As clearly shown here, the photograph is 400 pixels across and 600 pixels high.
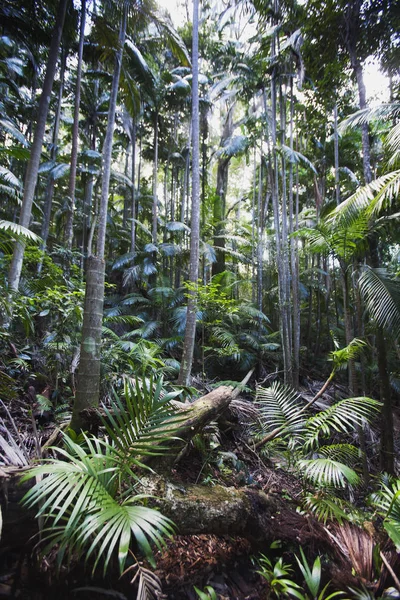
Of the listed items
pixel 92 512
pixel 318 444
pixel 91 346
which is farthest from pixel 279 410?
pixel 92 512

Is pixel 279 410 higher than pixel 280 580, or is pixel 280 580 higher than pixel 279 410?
pixel 279 410

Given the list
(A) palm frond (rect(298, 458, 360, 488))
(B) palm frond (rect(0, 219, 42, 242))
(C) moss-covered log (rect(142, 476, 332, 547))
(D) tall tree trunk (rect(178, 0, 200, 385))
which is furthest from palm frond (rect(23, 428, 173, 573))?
(D) tall tree trunk (rect(178, 0, 200, 385))

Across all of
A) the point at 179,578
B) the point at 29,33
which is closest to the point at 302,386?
the point at 179,578

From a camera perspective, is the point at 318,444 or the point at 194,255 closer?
the point at 318,444

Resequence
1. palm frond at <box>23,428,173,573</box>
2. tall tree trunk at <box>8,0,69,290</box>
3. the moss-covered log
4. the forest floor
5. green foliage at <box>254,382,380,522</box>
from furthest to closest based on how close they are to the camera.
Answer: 1. tall tree trunk at <box>8,0,69,290</box>
2. green foliage at <box>254,382,380,522</box>
3. the moss-covered log
4. the forest floor
5. palm frond at <box>23,428,173,573</box>

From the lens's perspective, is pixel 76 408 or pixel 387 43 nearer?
pixel 76 408

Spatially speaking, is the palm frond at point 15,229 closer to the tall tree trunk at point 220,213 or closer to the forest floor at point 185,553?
the forest floor at point 185,553

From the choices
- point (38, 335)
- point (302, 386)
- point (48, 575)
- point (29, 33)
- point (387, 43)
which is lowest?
point (48, 575)

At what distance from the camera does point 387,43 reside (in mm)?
4023

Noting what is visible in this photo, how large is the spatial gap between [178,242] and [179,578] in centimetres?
1028

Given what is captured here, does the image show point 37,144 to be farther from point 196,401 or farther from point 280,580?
point 280,580

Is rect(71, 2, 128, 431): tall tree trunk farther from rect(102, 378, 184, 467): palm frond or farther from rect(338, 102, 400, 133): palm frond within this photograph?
rect(338, 102, 400, 133): palm frond

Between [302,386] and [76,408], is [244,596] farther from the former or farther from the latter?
[302,386]

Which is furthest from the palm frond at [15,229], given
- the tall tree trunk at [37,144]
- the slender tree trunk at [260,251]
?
the slender tree trunk at [260,251]
